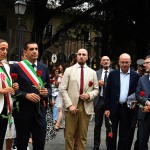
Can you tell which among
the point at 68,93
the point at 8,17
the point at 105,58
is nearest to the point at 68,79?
the point at 68,93

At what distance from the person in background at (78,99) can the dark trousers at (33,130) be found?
3.37ft

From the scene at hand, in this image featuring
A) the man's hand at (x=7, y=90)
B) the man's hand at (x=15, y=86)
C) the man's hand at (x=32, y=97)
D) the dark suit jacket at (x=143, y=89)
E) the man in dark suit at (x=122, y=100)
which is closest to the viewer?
the man's hand at (x=7, y=90)

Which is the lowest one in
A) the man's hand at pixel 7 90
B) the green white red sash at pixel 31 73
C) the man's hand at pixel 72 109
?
the man's hand at pixel 72 109

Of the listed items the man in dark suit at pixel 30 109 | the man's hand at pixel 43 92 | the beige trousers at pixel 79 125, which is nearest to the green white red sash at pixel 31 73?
the man in dark suit at pixel 30 109

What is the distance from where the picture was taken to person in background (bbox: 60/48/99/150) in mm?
6242

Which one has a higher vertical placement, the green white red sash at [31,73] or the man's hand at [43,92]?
the green white red sash at [31,73]

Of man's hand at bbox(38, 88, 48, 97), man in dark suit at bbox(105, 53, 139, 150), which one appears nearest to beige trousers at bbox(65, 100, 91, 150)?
man in dark suit at bbox(105, 53, 139, 150)

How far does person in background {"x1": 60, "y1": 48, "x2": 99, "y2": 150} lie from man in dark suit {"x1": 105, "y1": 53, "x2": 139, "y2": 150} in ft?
1.16

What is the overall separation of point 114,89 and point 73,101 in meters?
0.75

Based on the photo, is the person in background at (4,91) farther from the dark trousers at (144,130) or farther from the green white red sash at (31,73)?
the dark trousers at (144,130)

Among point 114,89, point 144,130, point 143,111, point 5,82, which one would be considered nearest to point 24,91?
point 5,82

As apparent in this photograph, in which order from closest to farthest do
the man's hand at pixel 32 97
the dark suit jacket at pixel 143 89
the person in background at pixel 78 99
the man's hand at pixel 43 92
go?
the man's hand at pixel 32 97 < the man's hand at pixel 43 92 < the dark suit jacket at pixel 143 89 < the person in background at pixel 78 99

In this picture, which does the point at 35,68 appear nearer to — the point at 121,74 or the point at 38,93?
the point at 38,93

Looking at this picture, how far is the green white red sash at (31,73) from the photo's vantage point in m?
5.25
